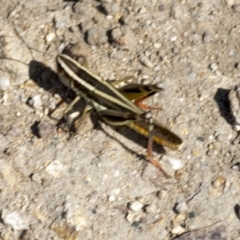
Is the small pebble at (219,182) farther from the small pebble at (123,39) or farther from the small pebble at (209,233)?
the small pebble at (123,39)

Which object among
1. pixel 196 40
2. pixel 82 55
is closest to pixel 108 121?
pixel 82 55

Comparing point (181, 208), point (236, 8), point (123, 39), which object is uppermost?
point (123, 39)

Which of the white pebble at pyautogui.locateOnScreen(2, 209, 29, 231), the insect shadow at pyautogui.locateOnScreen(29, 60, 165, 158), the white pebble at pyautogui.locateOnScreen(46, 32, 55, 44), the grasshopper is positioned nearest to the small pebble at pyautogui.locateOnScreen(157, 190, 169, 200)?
the grasshopper

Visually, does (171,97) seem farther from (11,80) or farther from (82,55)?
(11,80)

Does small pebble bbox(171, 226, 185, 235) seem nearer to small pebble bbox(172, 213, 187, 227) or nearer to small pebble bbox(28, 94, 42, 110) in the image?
small pebble bbox(172, 213, 187, 227)

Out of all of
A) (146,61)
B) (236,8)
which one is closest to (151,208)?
(146,61)

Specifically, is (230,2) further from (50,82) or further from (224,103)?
(50,82)

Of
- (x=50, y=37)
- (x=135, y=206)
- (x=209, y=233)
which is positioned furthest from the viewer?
(x=50, y=37)
